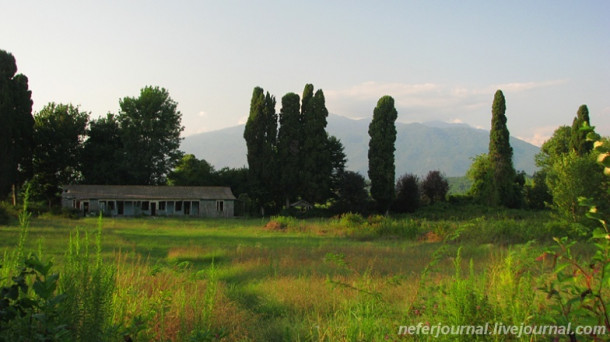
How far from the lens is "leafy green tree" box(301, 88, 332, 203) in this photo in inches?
1706

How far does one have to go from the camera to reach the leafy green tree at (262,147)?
4397cm

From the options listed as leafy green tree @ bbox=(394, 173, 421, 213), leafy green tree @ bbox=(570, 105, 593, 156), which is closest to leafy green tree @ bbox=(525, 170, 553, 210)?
leafy green tree @ bbox=(570, 105, 593, 156)

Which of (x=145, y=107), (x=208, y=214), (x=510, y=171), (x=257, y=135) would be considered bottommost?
(x=208, y=214)

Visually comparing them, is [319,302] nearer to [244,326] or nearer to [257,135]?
[244,326]

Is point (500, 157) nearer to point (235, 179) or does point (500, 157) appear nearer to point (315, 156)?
point (315, 156)

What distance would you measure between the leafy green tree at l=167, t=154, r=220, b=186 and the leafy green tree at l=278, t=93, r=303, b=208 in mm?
10628

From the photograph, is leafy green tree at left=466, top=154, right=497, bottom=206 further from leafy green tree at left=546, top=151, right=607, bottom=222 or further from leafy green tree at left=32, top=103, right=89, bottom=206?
leafy green tree at left=32, top=103, right=89, bottom=206

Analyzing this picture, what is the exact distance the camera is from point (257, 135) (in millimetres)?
44844

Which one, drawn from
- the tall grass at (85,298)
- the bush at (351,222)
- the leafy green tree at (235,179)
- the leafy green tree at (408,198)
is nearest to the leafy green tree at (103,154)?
the leafy green tree at (235,179)

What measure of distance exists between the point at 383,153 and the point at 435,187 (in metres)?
7.66

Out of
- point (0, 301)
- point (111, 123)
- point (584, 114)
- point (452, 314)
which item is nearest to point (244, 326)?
point (452, 314)

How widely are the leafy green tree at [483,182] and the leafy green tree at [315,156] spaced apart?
14.3 m

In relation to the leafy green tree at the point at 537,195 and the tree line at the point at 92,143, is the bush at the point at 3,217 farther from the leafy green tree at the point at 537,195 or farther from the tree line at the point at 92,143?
the leafy green tree at the point at 537,195

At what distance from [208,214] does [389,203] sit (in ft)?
56.1
